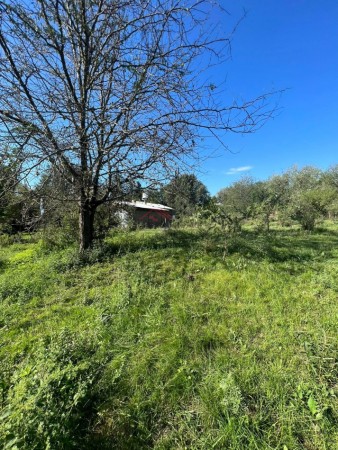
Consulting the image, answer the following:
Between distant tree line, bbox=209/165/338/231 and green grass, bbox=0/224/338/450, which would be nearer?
green grass, bbox=0/224/338/450

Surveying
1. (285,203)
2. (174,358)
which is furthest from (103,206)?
(285,203)

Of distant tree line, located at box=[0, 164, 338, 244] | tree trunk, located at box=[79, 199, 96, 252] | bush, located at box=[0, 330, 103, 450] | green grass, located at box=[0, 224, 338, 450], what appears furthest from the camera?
tree trunk, located at box=[79, 199, 96, 252]

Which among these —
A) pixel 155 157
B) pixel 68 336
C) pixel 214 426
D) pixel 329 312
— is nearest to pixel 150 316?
pixel 68 336

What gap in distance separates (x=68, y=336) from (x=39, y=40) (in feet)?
12.6

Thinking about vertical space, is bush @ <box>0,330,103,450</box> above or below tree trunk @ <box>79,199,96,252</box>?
below

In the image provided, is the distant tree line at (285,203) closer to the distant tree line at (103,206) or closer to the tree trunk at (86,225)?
the distant tree line at (103,206)

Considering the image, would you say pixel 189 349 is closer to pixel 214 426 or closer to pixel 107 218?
pixel 214 426

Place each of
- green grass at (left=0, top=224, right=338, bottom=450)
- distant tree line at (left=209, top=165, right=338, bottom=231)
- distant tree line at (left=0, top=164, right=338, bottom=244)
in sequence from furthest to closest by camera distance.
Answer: distant tree line at (left=209, top=165, right=338, bottom=231) → distant tree line at (left=0, top=164, right=338, bottom=244) → green grass at (left=0, top=224, right=338, bottom=450)

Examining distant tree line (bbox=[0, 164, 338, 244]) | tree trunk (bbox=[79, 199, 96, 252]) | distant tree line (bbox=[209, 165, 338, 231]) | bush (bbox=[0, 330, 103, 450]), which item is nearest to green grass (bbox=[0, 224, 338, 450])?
bush (bbox=[0, 330, 103, 450])

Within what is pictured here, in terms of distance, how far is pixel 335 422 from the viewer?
145cm

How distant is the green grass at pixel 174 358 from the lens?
143 centimetres

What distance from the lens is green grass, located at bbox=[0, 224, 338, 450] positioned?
1435 mm

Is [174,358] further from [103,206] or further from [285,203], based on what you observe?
[285,203]

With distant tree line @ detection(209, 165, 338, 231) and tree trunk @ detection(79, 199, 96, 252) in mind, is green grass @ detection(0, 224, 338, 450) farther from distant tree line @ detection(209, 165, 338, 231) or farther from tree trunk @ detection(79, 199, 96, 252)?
distant tree line @ detection(209, 165, 338, 231)
